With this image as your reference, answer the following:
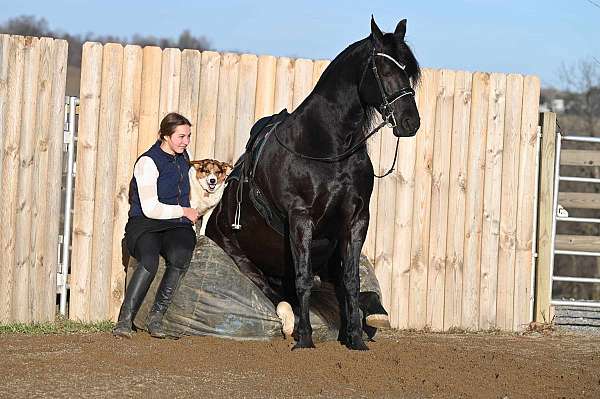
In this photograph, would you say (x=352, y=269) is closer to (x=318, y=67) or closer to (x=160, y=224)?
(x=160, y=224)

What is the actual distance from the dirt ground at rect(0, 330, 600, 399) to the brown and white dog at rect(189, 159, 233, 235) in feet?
4.32

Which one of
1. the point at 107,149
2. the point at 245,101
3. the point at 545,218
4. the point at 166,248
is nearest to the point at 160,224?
the point at 166,248

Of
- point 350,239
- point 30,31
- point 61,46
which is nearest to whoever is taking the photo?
point 350,239

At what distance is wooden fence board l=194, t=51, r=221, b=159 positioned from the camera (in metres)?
9.07

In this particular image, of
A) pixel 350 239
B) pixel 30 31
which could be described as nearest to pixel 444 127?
pixel 350 239

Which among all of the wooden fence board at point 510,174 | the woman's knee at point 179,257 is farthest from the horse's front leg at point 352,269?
the wooden fence board at point 510,174

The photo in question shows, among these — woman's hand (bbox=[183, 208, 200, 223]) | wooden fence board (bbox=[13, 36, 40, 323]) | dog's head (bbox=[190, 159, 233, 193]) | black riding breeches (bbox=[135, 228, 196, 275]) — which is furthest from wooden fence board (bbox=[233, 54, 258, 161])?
wooden fence board (bbox=[13, 36, 40, 323])

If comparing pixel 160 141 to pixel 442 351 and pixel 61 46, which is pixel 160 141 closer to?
pixel 61 46

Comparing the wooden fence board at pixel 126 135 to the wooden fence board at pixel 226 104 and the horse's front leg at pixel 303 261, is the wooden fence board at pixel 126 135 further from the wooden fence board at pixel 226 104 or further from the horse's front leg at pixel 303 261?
the horse's front leg at pixel 303 261

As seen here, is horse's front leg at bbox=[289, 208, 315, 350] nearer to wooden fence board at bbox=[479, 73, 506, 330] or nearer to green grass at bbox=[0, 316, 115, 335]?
green grass at bbox=[0, 316, 115, 335]

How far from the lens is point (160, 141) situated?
8156 mm

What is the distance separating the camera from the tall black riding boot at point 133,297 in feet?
25.6

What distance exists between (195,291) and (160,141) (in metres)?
1.26

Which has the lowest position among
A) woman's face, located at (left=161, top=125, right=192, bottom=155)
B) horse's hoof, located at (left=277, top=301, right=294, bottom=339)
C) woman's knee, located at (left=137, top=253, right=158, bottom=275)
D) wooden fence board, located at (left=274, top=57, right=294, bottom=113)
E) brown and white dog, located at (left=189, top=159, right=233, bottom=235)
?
horse's hoof, located at (left=277, top=301, right=294, bottom=339)
